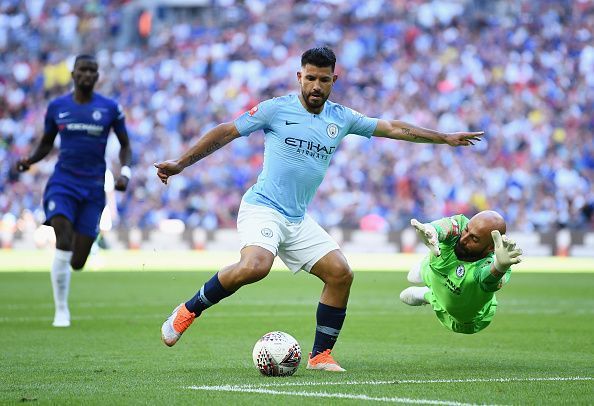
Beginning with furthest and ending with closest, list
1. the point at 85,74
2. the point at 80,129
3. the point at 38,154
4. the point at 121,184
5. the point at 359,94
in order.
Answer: the point at 359,94 → the point at 38,154 → the point at 80,129 → the point at 85,74 → the point at 121,184

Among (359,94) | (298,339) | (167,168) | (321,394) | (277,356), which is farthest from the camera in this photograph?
(359,94)

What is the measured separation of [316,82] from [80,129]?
488 cm

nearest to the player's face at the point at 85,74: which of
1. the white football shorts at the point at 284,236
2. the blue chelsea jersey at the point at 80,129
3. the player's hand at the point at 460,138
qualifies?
the blue chelsea jersey at the point at 80,129

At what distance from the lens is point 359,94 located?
110ft

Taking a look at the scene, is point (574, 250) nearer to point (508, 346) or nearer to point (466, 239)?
point (508, 346)

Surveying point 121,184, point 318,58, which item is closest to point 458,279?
point 318,58

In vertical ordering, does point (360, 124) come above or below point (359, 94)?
above

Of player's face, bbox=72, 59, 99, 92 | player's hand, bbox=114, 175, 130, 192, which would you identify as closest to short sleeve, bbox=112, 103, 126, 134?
player's face, bbox=72, 59, 99, 92

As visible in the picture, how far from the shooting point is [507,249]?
8.22 m

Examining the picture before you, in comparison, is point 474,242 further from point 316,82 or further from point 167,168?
point 167,168

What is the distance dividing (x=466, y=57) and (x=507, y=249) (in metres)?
25.9

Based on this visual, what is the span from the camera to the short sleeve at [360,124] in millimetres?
9031

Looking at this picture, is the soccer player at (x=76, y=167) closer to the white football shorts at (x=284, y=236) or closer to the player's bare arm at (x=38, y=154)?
the player's bare arm at (x=38, y=154)

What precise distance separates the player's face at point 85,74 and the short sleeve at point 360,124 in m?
4.40
